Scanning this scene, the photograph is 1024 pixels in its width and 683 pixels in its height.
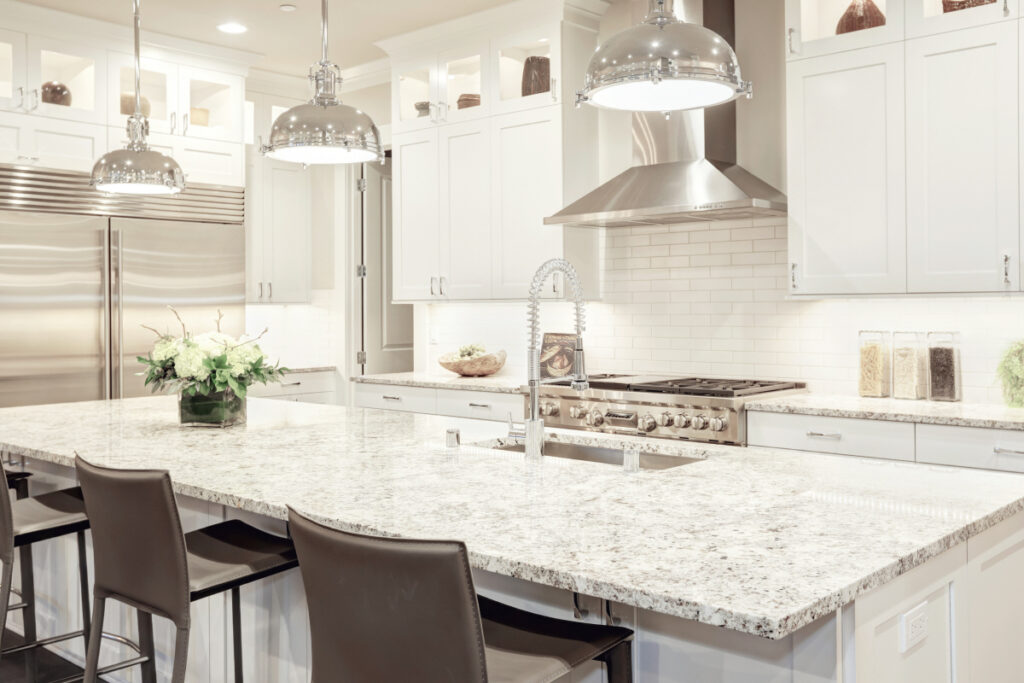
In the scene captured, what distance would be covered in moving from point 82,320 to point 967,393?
457 centimetres

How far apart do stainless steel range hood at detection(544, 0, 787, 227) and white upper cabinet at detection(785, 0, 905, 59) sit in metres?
0.41

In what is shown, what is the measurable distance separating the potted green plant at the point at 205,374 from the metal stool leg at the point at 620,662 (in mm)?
1872

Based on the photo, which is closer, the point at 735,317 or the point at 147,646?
the point at 147,646

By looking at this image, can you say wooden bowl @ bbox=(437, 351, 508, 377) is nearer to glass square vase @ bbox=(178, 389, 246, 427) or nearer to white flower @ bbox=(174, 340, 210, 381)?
glass square vase @ bbox=(178, 389, 246, 427)

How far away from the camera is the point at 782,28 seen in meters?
4.38

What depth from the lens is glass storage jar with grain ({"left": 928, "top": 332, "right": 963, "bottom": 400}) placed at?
3.85m

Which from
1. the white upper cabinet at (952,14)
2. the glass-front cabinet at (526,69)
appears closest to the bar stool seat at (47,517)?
the glass-front cabinet at (526,69)

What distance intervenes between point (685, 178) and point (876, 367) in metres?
1.24

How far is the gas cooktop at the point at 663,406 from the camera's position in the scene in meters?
3.91

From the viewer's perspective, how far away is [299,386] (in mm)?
6312

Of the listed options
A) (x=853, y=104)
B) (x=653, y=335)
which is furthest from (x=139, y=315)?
(x=853, y=104)

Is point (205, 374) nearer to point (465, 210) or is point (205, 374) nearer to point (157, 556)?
point (157, 556)

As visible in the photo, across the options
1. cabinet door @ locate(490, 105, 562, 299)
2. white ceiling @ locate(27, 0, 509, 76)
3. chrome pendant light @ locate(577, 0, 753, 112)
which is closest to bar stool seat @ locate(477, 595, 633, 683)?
chrome pendant light @ locate(577, 0, 753, 112)

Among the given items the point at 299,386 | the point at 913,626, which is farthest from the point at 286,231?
the point at 913,626
